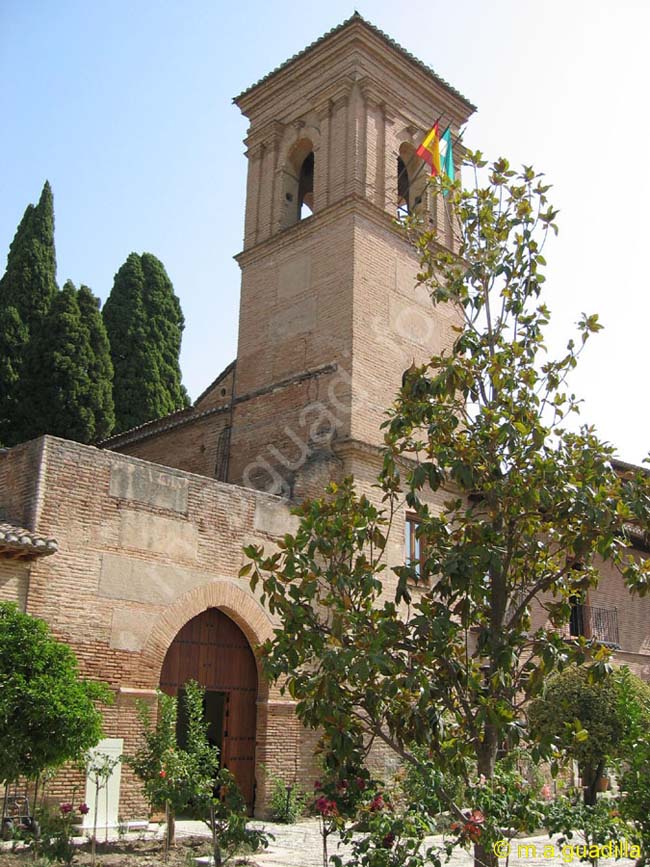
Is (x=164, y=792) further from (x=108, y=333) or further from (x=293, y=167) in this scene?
(x=108, y=333)

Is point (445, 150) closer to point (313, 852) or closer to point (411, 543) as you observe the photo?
point (411, 543)

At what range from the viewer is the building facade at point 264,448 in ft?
36.4

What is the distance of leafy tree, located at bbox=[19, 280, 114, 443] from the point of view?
2080 cm

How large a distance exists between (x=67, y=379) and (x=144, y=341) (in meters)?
4.06

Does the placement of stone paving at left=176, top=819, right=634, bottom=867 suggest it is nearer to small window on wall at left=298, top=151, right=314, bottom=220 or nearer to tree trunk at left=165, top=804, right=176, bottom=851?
tree trunk at left=165, top=804, right=176, bottom=851

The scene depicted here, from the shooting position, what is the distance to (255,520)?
13320mm

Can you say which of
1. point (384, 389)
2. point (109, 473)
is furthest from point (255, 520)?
point (384, 389)

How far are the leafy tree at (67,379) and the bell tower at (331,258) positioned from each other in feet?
17.3

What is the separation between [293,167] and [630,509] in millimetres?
14784

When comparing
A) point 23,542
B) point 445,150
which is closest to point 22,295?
point 445,150

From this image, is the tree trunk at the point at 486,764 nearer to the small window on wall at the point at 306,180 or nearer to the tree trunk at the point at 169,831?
the tree trunk at the point at 169,831

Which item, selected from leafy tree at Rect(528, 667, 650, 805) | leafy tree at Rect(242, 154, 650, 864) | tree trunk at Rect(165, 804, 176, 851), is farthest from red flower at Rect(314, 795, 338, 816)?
leafy tree at Rect(528, 667, 650, 805)

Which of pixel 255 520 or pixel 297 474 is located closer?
pixel 255 520

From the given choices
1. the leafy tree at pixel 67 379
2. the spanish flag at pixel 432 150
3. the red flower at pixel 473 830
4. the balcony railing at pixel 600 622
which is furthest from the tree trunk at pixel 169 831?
the leafy tree at pixel 67 379
